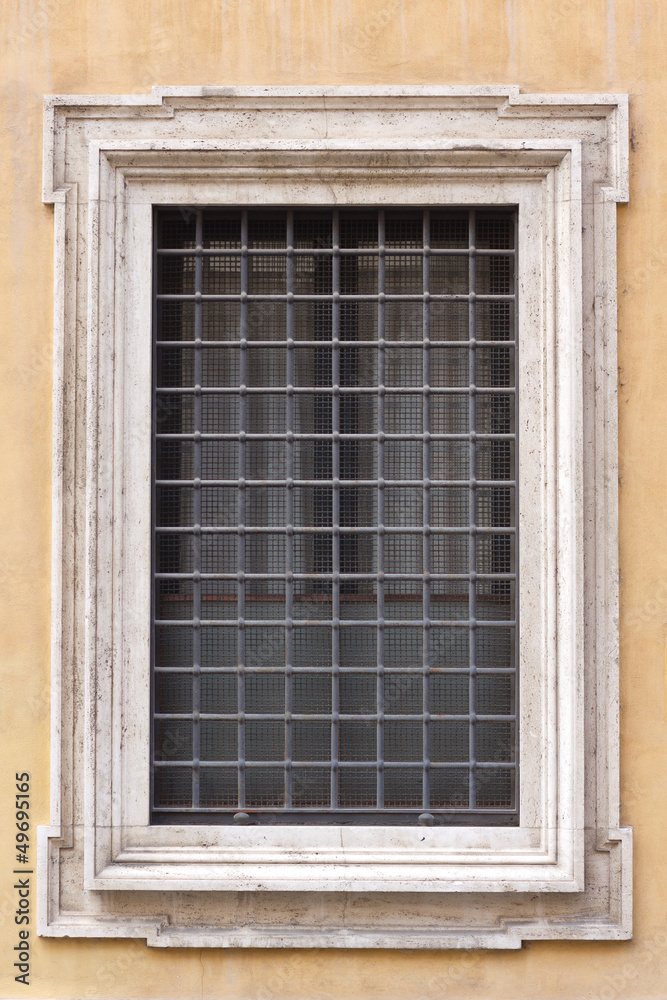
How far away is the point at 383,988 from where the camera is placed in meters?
4.40

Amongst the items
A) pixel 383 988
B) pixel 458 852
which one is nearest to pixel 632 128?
pixel 458 852

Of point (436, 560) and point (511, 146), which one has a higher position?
point (511, 146)

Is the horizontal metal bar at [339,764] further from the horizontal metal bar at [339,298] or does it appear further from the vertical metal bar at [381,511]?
the horizontal metal bar at [339,298]

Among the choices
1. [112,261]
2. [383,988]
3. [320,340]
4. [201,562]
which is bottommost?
[383,988]

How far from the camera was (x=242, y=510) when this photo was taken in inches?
180

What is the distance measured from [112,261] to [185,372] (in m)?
0.71

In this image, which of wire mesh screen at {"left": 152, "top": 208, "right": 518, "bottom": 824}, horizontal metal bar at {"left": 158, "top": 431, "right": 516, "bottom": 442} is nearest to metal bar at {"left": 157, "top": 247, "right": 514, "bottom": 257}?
wire mesh screen at {"left": 152, "top": 208, "right": 518, "bottom": 824}

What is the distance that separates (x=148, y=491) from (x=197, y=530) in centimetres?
34

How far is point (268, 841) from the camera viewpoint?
4.49 metres

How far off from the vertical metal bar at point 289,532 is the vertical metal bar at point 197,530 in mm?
492

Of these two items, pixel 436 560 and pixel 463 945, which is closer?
pixel 463 945

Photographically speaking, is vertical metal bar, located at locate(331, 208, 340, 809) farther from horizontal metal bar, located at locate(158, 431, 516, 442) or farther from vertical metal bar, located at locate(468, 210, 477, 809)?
vertical metal bar, located at locate(468, 210, 477, 809)

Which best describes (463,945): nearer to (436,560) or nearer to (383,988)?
(383,988)

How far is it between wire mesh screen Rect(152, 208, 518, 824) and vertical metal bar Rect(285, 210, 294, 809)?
0.04ft
